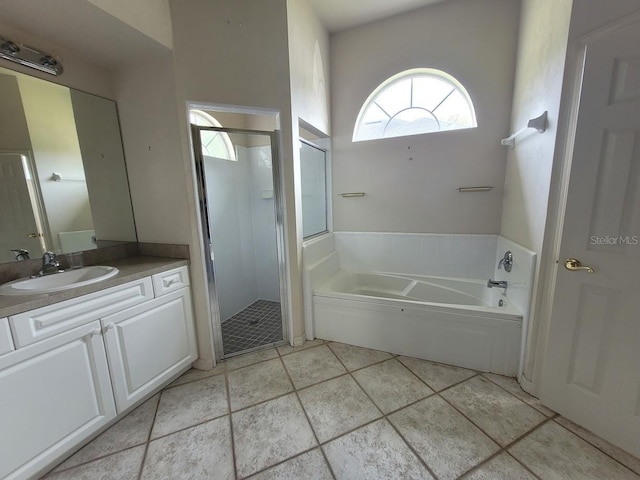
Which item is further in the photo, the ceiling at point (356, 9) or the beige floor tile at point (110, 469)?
the ceiling at point (356, 9)

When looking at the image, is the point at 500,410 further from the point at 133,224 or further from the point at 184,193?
the point at 133,224

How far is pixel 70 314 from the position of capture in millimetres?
1250

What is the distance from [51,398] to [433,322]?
2.24 metres

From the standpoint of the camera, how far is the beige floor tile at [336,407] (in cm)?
143

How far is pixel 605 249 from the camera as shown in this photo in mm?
1257

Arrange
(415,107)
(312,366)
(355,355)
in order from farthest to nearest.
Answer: (415,107) → (355,355) → (312,366)

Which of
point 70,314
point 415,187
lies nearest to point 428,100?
point 415,187

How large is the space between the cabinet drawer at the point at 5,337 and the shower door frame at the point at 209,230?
38.8 inches

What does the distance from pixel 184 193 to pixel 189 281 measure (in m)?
0.64

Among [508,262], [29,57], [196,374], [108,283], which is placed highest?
[29,57]

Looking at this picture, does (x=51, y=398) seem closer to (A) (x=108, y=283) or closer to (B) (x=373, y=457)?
(A) (x=108, y=283)

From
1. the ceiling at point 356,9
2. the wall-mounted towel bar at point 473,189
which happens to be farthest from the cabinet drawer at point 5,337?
the wall-mounted towel bar at point 473,189

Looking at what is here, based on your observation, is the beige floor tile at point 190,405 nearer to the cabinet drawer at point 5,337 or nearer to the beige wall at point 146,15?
the cabinet drawer at point 5,337

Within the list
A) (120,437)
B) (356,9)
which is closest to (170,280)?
(120,437)
